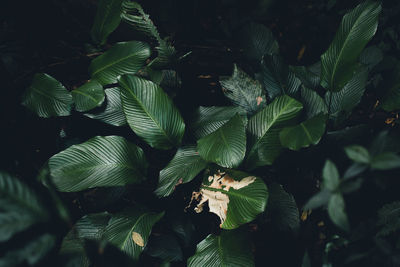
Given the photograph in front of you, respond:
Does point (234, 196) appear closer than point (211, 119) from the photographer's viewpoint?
Yes

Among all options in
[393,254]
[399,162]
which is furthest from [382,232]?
[399,162]

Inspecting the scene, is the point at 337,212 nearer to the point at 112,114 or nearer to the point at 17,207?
the point at 17,207

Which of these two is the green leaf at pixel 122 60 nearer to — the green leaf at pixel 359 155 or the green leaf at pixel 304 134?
the green leaf at pixel 304 134

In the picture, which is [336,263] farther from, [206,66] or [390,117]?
[206,66]

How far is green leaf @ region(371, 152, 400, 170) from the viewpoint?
0.46 meters

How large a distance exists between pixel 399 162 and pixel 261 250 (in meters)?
0.82

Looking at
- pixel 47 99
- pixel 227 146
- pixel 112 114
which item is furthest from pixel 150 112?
pixel 47 99

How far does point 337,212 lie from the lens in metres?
0.47

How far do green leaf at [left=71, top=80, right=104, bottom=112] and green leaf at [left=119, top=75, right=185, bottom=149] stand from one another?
4.8 inches

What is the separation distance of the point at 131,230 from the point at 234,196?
0.35m

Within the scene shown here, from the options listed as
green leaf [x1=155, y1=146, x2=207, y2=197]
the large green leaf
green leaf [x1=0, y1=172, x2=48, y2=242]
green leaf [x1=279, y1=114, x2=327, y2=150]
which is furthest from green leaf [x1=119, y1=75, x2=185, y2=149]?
green leaf [x1=0, y1=172, x2=48, y2=242]

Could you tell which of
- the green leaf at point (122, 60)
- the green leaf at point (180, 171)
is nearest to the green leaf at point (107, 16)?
the green leaf at point (122, 60)

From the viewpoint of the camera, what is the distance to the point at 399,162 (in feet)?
1.49

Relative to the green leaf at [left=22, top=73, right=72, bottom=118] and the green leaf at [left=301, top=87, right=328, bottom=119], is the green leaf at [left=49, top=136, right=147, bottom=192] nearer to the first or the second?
the green leaf at [left=22, top=73, right=72, bottom=118]
